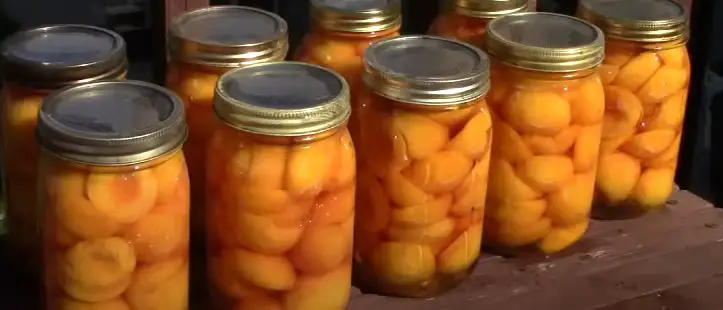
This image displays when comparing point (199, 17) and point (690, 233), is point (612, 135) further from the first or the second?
point (199, 17)

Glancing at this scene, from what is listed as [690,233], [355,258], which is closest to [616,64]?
[690,233]

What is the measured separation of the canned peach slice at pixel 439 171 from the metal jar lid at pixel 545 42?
10 cm

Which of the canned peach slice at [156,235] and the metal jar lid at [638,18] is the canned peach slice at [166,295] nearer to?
the canned peach slice at [156,235]

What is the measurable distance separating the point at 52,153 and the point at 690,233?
1.86 feet

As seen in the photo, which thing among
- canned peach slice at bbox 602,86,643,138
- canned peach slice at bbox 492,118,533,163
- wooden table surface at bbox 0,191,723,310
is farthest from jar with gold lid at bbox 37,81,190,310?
canned peach slice at bbox 602,86,643,138

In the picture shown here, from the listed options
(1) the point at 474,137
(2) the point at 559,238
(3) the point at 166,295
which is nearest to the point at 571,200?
(2) the point at 559,238

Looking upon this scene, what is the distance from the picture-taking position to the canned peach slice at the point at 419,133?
2.25 feet

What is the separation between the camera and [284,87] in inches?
26.3

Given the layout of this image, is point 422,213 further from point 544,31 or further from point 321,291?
point 544,31

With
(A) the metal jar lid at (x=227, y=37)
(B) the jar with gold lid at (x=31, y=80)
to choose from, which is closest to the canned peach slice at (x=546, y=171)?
(A) the metal jar lid at (x=227, y=37)

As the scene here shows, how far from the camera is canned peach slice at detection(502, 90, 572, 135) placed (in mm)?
746

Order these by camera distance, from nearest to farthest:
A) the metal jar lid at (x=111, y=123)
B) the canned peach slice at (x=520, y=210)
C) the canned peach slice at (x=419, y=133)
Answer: the metal jar lid at (x=111, y=123), the canned peach slice at (x=419, y=133), the canned peach slice at (x=520, y=210)

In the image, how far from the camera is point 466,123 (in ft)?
2.30

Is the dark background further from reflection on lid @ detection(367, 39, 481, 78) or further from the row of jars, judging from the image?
reflection on lid @ detection(367, 39, 481, 78)
